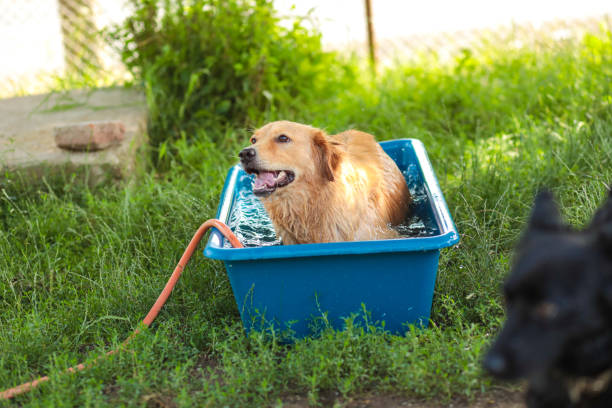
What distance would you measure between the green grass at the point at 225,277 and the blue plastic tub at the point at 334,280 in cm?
11

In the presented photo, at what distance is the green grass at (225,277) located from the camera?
2660 millimetres

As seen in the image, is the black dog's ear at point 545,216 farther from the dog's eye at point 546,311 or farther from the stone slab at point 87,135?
the stone slab at point 87,135

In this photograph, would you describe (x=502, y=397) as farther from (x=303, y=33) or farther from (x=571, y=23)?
(x=571, y=23)

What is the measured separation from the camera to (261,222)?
4.12m

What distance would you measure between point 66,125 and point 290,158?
107 inches

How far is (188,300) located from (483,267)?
1.59m

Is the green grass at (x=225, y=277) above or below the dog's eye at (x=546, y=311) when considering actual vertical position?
below

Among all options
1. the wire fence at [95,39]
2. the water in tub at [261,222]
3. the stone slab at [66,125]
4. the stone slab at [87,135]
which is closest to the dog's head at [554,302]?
the water in tub at [261,222]

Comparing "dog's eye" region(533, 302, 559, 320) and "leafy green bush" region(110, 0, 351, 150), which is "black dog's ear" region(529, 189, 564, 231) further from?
"leafy green bush" region(110, 0, 351, 150)

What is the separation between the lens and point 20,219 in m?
4.33

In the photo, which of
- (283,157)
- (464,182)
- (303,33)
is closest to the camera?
(283,157)

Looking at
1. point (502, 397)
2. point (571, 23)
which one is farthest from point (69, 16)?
point (502, 397)

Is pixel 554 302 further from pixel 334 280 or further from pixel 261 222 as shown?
pixel 261 222

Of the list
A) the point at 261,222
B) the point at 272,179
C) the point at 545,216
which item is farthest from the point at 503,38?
the point at 545,216
